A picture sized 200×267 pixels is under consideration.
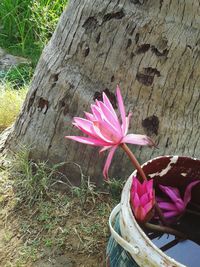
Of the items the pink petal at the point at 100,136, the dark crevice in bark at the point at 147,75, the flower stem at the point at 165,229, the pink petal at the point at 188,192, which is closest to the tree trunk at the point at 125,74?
the dark crevice in bark at the point at 147,75

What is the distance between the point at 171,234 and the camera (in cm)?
198

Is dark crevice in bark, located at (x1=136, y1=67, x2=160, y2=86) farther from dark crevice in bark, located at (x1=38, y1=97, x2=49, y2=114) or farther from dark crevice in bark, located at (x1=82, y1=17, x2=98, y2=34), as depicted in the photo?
dark crevice in bark, located at (x1=38, y1=97, x2=49, y2=114)

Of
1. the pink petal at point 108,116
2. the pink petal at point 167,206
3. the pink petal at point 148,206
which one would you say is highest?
the pink petal at point 108,116

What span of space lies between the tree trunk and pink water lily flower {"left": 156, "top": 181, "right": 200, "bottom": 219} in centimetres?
44

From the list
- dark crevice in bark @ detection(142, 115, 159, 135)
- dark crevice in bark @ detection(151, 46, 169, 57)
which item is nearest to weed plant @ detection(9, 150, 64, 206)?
dark crevice in bark @ detection(142, 115, 159, 135)

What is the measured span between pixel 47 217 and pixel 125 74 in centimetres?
71

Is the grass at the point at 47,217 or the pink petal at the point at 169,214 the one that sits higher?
the pink petal at the point at 169,214

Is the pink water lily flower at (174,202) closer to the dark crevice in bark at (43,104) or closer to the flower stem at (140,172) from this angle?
the flower stem at (140,172)

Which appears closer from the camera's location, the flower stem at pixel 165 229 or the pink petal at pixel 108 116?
the pink petal at pixel 108 116

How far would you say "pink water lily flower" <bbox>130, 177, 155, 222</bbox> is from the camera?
70.9 inches

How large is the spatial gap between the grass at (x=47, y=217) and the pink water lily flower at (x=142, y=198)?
0.66 m

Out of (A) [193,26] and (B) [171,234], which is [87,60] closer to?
(A) [193,26]

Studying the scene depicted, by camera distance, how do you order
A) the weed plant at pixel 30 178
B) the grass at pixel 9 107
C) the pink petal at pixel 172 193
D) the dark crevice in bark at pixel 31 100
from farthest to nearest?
1. the grass at pixel 9 107
2. the dark crevice in bark at pixel 31 100
3. the weed plant at pixel 30 178
4. the pink petal at pixel 172 193

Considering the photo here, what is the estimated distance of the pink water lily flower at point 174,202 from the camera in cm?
205
